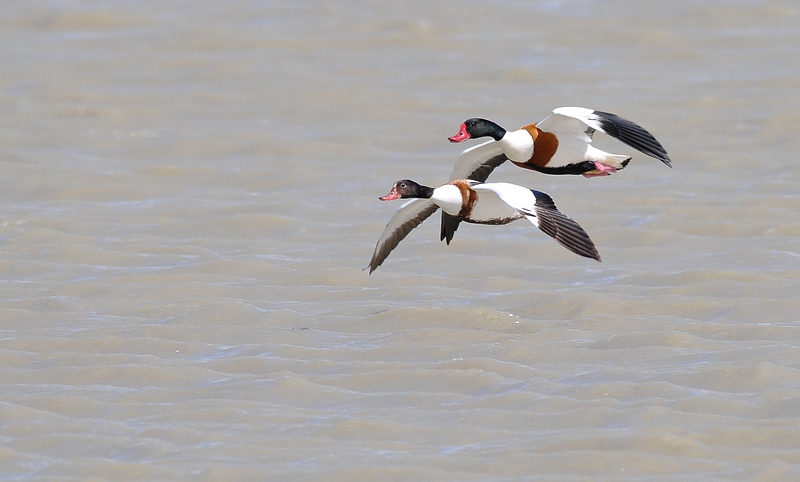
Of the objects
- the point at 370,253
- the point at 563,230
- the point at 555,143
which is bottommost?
the point at 370,253

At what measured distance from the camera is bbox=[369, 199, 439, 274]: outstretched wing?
8.13 metres

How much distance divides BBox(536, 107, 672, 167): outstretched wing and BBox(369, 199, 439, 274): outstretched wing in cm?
84

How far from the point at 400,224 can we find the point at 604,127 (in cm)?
139

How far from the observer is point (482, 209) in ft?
24.8

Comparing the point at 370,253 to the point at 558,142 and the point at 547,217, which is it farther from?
the point at 547,217

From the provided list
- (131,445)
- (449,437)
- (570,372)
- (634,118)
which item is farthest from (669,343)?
(634,118)

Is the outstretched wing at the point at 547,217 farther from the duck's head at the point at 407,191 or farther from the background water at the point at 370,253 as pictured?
the background water at the point at 370,253

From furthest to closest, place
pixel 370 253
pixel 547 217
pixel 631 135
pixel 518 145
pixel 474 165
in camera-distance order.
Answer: pixel 370 253
pixel 474 165
pixel 518 145
pixel 631 135
pixel 547 217

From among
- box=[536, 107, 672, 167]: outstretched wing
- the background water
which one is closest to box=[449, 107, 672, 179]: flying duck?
box=[536, 107, 672, 167]: outstretched wing

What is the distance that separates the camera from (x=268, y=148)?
11250mm

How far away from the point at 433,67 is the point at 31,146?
4.07 m

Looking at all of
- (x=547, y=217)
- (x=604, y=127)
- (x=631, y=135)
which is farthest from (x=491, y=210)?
(x=631, y=135)

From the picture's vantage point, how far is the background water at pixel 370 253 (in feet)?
19.0

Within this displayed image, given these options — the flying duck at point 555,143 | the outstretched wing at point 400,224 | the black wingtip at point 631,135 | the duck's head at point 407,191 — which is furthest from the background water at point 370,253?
the black wingtip at point 631,135
